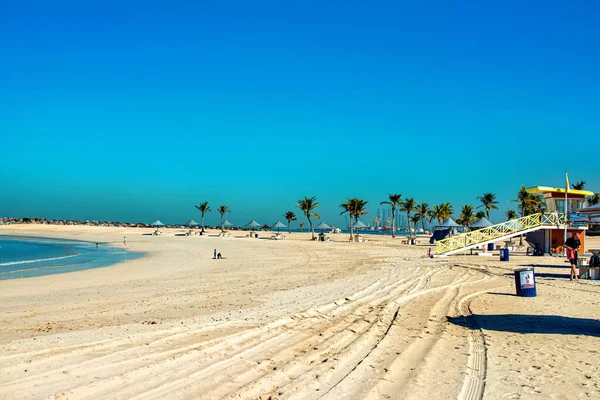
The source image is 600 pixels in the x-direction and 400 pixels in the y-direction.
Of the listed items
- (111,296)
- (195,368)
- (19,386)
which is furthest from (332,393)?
(111,296)

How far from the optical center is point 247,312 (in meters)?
9.11

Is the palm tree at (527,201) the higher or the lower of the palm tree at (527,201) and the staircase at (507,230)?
the higher


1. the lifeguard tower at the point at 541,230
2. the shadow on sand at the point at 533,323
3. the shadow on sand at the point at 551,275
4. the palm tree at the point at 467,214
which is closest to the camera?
the shadow on sand at the point at 533,323

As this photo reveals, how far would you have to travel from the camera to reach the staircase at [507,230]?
2706cm

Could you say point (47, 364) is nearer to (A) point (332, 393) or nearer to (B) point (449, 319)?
(A) point (332, 393)

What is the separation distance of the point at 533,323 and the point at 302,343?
447cm

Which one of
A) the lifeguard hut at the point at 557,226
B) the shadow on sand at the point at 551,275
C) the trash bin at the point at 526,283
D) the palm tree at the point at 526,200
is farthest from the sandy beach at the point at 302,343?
the palm tree at the point at 526,200

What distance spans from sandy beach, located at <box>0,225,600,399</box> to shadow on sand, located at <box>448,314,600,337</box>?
20mm

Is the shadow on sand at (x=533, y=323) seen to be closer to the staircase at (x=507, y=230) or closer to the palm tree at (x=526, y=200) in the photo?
the staircase at (x=507, y=230)

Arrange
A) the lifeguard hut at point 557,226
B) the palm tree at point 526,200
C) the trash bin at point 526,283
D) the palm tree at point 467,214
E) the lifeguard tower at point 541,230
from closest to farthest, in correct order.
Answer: the trash bin at point 526,283 < the lifeguard tower at point 541,230 < the lifeguard hut at point 557,226 < the palm tree at point 526,200 < the palm tree at point 467,214

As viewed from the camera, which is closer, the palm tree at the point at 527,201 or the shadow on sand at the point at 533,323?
the shadow on sand at the point at 533,323

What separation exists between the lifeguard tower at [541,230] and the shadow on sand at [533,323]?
17.7 meters

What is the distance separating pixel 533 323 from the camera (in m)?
8.36

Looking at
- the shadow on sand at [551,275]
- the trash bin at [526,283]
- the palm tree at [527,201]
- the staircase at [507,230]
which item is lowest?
the shadow on sand at [551,275]
